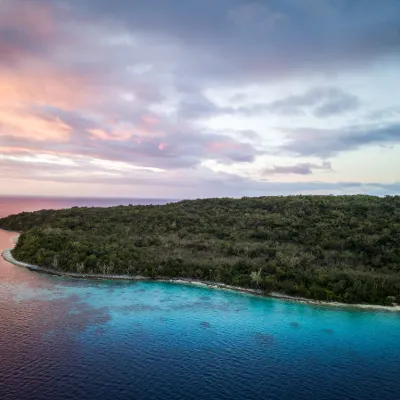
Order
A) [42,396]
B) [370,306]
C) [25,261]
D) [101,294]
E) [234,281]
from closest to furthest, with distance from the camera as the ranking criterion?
[42,396]
[370,306]
[101,294]
[234,281]
[25,261]

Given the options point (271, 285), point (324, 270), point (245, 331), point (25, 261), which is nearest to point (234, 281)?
point (271, 285)

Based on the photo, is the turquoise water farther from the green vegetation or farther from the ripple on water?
the green vegetation

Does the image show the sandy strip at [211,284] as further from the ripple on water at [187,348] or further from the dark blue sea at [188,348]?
the ripple on water at [187,348]

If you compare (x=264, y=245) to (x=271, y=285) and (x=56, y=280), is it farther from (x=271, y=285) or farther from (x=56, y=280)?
(x=56, y=280)

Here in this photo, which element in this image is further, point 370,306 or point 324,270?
point 324,270

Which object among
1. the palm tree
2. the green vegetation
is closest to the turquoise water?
the palm tree

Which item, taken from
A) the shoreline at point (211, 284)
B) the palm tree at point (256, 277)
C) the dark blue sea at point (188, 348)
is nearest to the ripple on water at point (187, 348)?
the dark blue sea at point (188, 348)

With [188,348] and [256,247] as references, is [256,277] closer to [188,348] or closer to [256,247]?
[256,247]

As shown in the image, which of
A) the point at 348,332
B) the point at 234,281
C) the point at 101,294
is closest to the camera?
the point at 348,332
